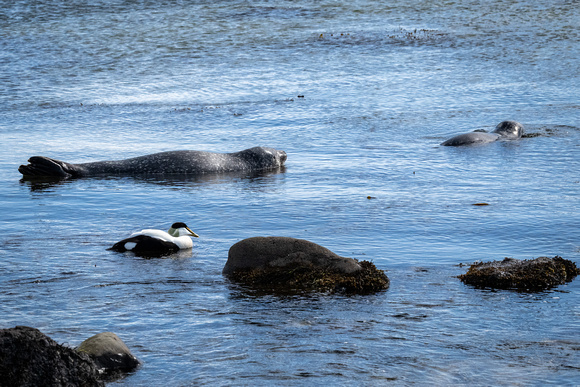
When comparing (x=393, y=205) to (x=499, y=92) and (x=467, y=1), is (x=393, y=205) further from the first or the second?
(x=467, y=1)

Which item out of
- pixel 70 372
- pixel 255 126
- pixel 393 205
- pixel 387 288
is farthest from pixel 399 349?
pixel 255 126

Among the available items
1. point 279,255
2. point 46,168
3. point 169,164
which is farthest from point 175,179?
point 279,255

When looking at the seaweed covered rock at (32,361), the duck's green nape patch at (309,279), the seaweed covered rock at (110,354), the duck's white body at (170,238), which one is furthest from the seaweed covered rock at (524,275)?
the seaweed covered rock at (32,361)

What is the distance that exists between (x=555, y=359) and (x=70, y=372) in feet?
10.8

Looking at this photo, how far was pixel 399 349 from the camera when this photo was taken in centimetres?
572

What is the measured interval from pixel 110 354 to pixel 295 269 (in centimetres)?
247

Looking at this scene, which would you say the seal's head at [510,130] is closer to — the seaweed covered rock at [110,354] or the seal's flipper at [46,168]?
the seal's flipper at [46,168]

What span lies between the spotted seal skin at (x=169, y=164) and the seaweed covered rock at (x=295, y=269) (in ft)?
20.1

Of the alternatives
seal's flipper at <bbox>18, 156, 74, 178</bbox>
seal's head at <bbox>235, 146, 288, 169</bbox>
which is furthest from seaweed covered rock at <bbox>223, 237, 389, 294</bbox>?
seal's head at <bbox>235, 146, 288, 169</bbox>

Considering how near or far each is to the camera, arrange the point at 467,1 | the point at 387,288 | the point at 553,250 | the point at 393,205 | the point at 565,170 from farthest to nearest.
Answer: the point at 467,1 < the point at 565,170 < the point at 393,205 < the point at 553,250 < the point at 387,288

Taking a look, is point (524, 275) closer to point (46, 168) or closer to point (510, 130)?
point (46, 168)

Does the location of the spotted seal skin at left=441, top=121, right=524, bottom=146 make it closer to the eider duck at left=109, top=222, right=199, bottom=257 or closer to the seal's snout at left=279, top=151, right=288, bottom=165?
the seal's snout at left=279, top=151, right=288, bottom=165

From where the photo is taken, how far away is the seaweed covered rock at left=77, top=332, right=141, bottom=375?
17.3 feet

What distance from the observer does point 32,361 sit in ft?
14.3
